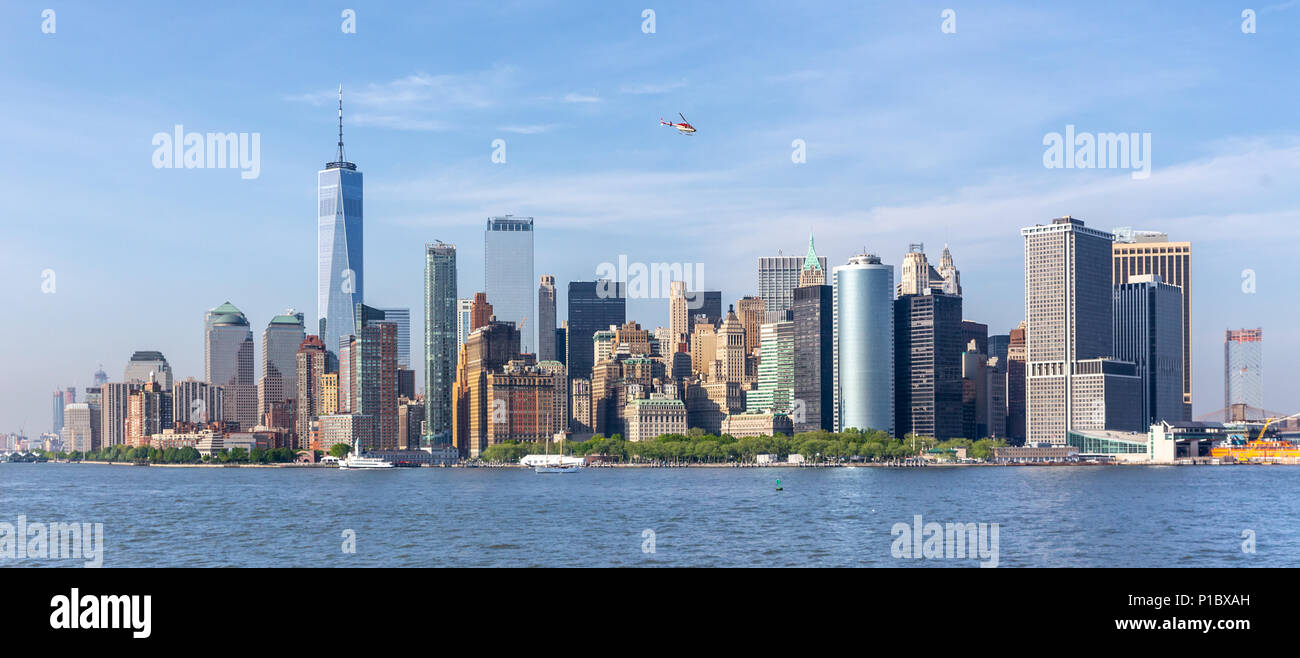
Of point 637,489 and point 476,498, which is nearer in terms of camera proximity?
point 476,498

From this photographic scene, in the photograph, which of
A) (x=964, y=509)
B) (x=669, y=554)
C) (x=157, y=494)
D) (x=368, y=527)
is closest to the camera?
(x=669, y=554)

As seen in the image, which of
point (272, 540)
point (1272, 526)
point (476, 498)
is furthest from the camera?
point (476, 498)
